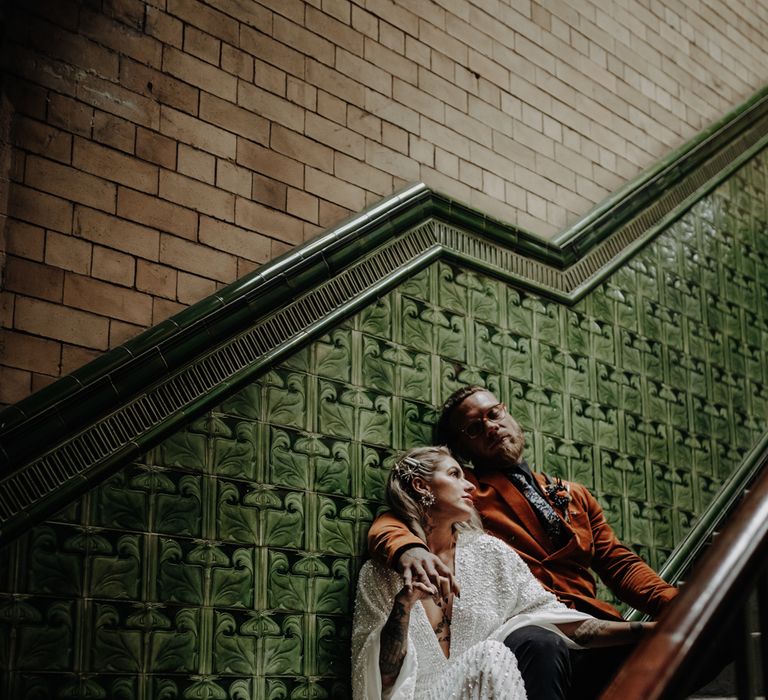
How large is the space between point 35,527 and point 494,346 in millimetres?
2063

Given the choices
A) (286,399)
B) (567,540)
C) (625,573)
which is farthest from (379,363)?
(625,573)

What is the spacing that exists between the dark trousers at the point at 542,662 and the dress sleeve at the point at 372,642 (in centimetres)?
33

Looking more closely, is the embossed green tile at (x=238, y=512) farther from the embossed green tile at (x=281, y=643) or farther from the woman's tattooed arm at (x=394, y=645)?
the woman's tattooed arm at (x=394, y=645)

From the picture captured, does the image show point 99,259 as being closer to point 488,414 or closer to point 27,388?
point 27,388

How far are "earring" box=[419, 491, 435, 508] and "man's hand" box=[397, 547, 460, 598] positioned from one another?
14.5 inches

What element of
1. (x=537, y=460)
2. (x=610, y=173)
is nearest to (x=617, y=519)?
(x=537, y=460)

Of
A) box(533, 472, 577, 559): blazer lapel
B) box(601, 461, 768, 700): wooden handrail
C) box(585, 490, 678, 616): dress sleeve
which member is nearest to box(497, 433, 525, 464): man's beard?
box(533, 472, 577, 559): blazer lapel

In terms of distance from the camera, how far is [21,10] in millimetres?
3252

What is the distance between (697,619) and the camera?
1783mm

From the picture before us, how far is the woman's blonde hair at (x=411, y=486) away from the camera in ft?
11.7

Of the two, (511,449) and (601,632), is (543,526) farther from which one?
(601,632)

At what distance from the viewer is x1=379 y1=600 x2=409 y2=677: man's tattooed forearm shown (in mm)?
3223

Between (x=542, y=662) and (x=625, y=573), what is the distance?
0.98 meters

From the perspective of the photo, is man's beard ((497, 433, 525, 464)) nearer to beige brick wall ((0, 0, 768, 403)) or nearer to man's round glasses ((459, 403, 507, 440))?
man's round glasses ((459, 403, 507, 440))
